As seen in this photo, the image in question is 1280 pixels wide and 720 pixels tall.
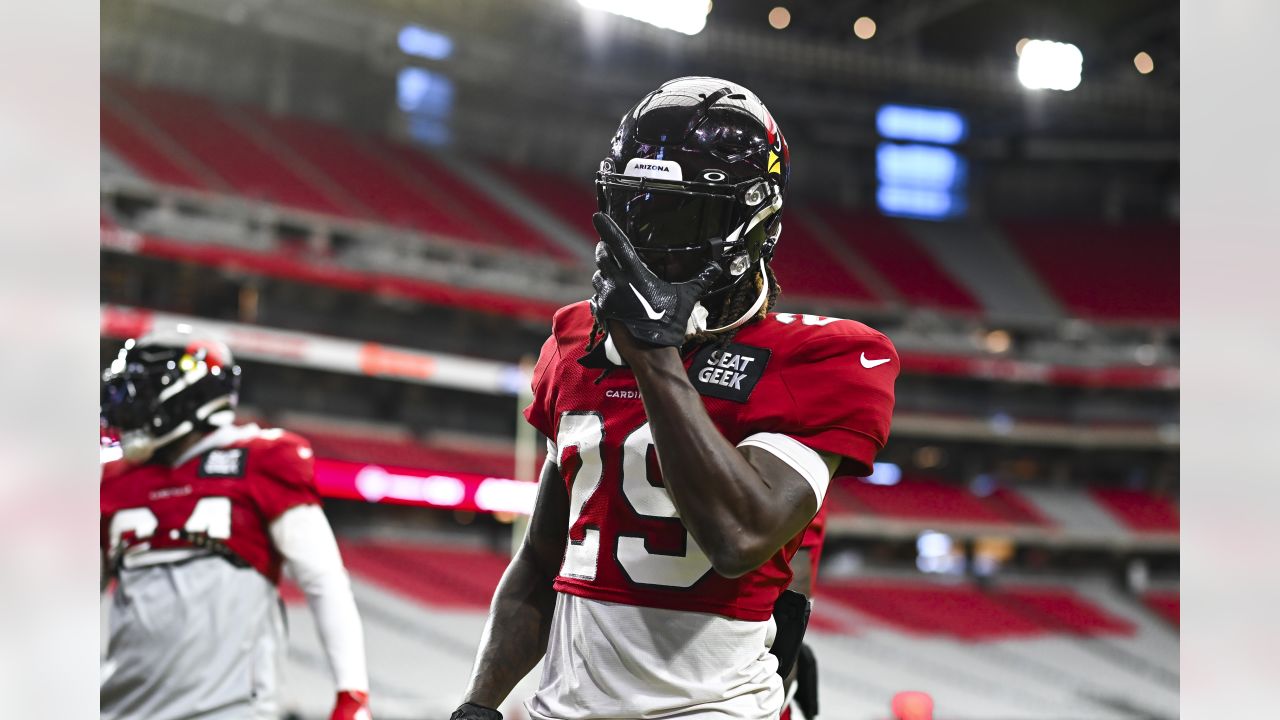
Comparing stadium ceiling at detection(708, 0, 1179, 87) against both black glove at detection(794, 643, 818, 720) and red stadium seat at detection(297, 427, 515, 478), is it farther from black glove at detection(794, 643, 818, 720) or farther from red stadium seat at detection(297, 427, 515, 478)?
black glove at detection(794, 643, 818, 720)

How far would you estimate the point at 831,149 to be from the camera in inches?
1041

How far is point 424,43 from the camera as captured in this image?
2089cm

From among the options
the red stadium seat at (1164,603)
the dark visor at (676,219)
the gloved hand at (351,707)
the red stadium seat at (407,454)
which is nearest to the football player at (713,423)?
the dark visor at (676,219)

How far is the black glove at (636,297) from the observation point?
1.35 m

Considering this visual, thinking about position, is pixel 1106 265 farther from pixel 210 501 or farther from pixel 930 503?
pixel 210 501

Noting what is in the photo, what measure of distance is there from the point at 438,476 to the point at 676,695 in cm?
1616

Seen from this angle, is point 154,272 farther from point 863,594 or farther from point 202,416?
point 202,416

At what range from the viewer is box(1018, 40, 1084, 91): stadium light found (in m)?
22.0

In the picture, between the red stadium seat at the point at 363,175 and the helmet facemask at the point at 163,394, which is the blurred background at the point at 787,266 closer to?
the red stadium seat at the point at 363,175

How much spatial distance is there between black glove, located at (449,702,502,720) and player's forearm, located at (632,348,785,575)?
0.49 m

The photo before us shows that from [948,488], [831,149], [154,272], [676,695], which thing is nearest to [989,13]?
[831,149]

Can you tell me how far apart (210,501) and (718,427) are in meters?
2.12

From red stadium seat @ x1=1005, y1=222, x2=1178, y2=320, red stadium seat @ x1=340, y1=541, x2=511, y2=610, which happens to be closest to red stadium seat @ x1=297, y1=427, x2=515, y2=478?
red stadium seat @ x1=340, y1=541, x2=511, y2=610
